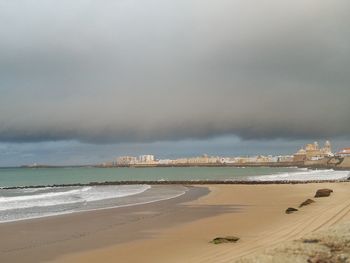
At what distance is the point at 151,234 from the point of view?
15.8 metres

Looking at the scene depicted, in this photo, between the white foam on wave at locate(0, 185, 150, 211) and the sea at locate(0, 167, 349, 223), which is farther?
the white foam on wave at locate(0, 185, 150, 211)

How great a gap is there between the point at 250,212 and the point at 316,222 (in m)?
7.14

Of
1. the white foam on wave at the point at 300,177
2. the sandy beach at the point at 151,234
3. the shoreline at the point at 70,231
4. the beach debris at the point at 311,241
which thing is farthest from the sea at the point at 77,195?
the beach debris at the point at 311,241

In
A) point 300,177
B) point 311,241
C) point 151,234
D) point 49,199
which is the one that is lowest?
point 300,177

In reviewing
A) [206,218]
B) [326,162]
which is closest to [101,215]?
[206,218]

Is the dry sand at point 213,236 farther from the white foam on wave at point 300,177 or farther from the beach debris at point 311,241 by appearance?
the white foam on wave at point 300,177

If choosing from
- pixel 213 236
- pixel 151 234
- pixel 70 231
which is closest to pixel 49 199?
pixel 70 231

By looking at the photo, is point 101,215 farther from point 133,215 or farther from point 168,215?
point 168,215

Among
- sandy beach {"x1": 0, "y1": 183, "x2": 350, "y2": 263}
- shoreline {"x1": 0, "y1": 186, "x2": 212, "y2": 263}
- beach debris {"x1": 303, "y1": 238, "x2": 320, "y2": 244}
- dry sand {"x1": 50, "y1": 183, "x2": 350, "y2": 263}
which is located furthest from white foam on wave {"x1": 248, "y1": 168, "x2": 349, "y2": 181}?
beach debris {"x1": 303, "y1": 238, "x2": 320, "y2": 244}

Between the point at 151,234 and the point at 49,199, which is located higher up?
the point at 151,234

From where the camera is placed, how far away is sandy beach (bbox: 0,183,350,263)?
465 inches

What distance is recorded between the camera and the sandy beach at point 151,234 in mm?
11820

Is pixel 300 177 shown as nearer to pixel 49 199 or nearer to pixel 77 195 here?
pixel 77 195

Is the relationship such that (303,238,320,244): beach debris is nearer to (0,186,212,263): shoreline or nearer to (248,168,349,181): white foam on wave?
(0,186,212,263): shoreline
